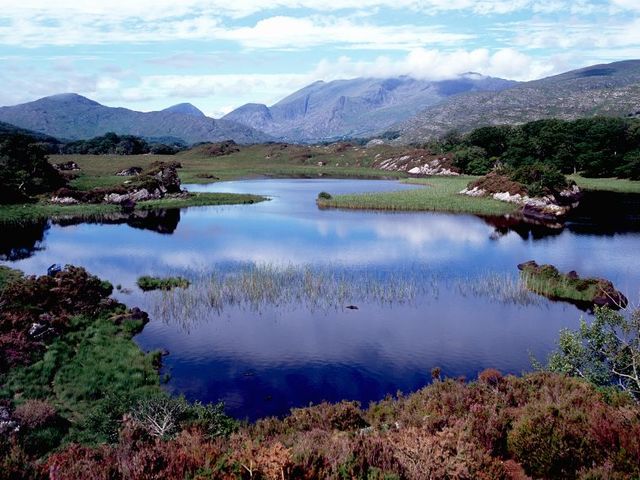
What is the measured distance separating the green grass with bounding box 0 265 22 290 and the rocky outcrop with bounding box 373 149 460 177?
13770cm

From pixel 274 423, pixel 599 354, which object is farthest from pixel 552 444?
pixel 599 354

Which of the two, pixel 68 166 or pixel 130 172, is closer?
pixel 130 172

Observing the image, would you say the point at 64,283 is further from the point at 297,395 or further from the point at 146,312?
the point at 297,395

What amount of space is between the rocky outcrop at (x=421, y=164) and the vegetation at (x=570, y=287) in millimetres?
123066

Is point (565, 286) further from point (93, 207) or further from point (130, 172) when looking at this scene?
point (130, 172)

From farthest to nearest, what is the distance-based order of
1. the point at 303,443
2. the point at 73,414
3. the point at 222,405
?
the point at 222,405
the point at 73,414
the point at 303,443

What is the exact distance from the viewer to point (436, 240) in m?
58.7

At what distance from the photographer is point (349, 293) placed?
3828 centimetres

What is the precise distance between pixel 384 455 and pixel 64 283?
30.5 m

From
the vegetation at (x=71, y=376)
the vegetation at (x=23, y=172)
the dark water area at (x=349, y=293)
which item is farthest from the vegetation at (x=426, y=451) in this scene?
the vegetation at (x=23, y=172)

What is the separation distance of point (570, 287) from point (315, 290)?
1990 cm

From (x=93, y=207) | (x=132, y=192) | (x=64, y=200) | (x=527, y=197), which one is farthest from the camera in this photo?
(x=132, y=192)

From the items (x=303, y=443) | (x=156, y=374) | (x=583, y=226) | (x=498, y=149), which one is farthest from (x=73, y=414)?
(x=498, y=149)

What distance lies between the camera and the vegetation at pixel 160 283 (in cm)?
3965
